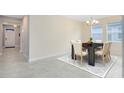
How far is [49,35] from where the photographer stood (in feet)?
16.8

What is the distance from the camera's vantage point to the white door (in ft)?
34.1

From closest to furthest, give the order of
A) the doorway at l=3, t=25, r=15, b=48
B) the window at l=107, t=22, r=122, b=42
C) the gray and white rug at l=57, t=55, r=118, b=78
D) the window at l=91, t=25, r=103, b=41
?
the gray and white rug at l=57, t=55, r=118, b=78
the window at l=107, t=22, r=122, b=42
the window at l=91, t=25, r=103, b=41
the doorway at l=3, t=25, r=15, b=48

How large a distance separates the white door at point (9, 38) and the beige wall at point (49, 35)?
723 centimetres

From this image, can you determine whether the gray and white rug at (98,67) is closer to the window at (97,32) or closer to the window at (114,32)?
the window at (114,32)

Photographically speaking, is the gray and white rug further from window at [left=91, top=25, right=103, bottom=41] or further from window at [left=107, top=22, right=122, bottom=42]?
window at [left=91, top=25, right=103, bottom=41]

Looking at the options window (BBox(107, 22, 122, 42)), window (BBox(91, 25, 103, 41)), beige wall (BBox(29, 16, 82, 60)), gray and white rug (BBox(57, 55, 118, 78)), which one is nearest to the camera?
gray and white rug (BBox(57, 55, 118, 78))

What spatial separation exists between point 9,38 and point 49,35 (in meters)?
7.43

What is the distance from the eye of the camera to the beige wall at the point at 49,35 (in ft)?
14.5

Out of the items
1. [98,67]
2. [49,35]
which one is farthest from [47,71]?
[49,35]

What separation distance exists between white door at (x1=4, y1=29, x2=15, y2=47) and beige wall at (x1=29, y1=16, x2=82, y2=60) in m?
7.23

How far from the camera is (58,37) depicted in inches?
225

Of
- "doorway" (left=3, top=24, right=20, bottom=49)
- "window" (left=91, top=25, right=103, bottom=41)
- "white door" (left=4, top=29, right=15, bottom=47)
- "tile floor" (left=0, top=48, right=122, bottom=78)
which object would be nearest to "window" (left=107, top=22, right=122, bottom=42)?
"window" (left=91, top=25, right=103, bottom=41)

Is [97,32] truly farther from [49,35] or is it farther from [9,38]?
[9,38]
